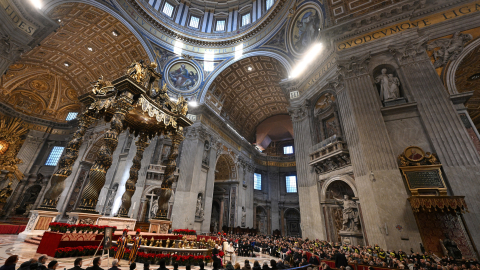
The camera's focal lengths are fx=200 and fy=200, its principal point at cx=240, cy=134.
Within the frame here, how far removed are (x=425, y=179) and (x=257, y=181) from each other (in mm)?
17524

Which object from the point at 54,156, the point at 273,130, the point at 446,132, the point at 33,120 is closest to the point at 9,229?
the point at 54,156

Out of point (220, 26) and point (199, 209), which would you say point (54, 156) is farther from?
point (220, 26)

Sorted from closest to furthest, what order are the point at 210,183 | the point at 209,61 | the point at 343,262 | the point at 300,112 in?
the point at 343,262
the point at 300,112
the point at 210,183
the point at 209,61

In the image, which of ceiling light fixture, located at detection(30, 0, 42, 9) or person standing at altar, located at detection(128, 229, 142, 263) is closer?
person standing at altar, located at detection(128, 229, 142, 263)

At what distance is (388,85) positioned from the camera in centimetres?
877

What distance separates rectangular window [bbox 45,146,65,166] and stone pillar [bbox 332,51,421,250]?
2309 cm

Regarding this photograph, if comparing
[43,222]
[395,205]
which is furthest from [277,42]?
[43,222]

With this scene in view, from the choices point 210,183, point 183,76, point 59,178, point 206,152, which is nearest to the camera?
point 59,178

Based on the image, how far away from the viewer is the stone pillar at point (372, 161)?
6672 millimetres

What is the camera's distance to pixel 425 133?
753cm

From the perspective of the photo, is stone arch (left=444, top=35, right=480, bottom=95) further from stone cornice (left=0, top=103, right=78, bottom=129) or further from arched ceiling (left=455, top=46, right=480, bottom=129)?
stone cornice (left=0, top=103, right=78, bottom=129)

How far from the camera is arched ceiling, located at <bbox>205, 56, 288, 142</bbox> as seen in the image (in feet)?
58.7

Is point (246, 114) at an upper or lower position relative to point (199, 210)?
upper

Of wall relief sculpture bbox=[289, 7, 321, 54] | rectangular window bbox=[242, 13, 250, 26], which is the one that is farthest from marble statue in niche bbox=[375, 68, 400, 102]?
rectangular window bbox=[242, 13, 250, 26]
